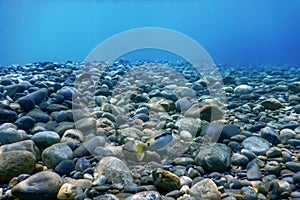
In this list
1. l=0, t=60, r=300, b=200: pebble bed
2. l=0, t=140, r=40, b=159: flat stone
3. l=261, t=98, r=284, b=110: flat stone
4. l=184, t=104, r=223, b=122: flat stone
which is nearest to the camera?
l=0, t=60, r=300, b=200: pebble bed

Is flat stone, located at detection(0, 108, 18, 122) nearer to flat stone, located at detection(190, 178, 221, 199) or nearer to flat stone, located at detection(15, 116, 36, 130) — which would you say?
flat stone, located at detection(15, 116, 36, 130)

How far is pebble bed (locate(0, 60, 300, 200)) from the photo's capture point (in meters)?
1.63

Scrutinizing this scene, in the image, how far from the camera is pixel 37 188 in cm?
153

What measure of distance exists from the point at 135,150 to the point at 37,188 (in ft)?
2.52

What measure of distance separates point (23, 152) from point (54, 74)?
398cm

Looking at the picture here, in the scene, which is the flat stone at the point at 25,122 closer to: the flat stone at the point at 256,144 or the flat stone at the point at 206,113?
the flat stone at the point at 206,113

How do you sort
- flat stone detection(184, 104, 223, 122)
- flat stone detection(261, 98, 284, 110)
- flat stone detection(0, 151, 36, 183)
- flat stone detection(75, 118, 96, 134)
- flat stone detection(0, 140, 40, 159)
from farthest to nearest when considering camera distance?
flat stone detection(261, 98, 284, 110) → flat stone detection(184, 104, 223, 122) → flat stone detection(75, 118, 96, 134) → flat stone detection(0, 140, 40, 159) → flat stone detection(0, 151, 36, 183)

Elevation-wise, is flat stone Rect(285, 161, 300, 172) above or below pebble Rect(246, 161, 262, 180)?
above

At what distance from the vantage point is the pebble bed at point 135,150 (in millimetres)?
1628

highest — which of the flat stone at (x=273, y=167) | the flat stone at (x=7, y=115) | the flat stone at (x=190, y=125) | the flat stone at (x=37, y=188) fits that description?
the flat stone at (x=190, y=125)

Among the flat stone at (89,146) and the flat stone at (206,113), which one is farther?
the flat stone at (206,113)

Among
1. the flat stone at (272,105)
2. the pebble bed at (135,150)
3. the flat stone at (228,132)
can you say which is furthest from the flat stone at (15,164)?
the flat stone at (272,105)

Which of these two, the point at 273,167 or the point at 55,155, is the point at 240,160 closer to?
the point at 273,167

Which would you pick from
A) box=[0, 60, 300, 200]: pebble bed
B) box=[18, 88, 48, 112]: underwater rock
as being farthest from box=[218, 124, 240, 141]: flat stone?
box=[18, 88, 48, 112]: underwater rock
